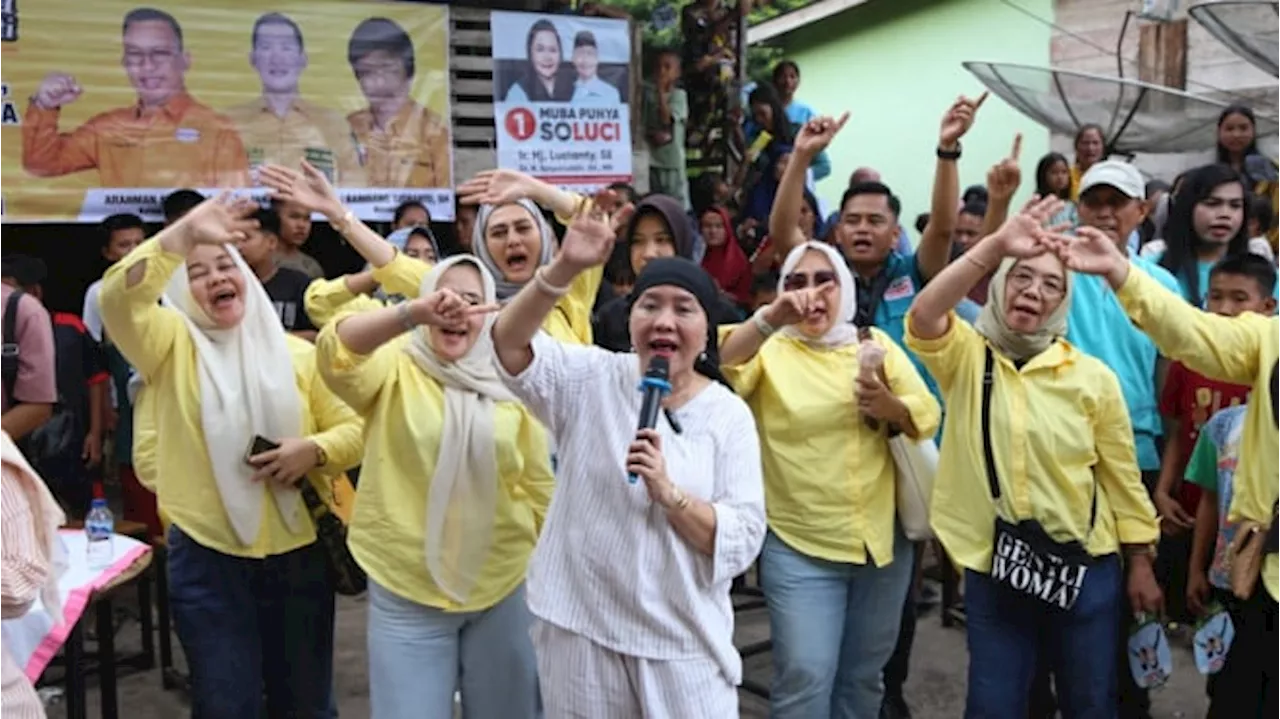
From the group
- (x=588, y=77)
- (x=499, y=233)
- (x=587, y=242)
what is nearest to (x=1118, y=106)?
(x=588, y=77)

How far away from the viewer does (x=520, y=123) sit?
793cm

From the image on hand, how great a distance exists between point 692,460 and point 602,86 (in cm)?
585

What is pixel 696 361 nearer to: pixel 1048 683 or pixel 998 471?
pixel 998 471

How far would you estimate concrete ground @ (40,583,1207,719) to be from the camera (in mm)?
4922

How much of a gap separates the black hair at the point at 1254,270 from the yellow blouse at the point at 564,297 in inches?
84.4

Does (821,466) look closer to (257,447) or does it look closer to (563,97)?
(257,447)

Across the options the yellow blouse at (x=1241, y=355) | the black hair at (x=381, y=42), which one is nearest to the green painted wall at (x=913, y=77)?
the black hair at (x=381, y=42)

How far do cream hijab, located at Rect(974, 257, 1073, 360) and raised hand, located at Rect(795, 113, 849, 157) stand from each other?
873mm

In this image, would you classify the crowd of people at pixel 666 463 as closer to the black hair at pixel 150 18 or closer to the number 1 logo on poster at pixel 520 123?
the black hair at pixel 150 18

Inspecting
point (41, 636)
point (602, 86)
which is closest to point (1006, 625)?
point (41, 636)

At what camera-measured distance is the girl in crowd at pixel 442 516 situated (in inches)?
129

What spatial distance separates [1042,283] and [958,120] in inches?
33.2

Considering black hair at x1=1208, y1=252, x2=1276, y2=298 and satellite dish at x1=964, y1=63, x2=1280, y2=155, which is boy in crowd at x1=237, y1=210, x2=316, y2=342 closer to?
black hair at x1=1208, y1=252, x2=1276, y2=298

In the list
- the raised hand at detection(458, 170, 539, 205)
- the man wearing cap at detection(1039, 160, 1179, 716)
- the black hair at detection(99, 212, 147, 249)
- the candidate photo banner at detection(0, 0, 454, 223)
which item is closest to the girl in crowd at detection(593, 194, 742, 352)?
the raised hand at detection(458, 170, 539, 205)
